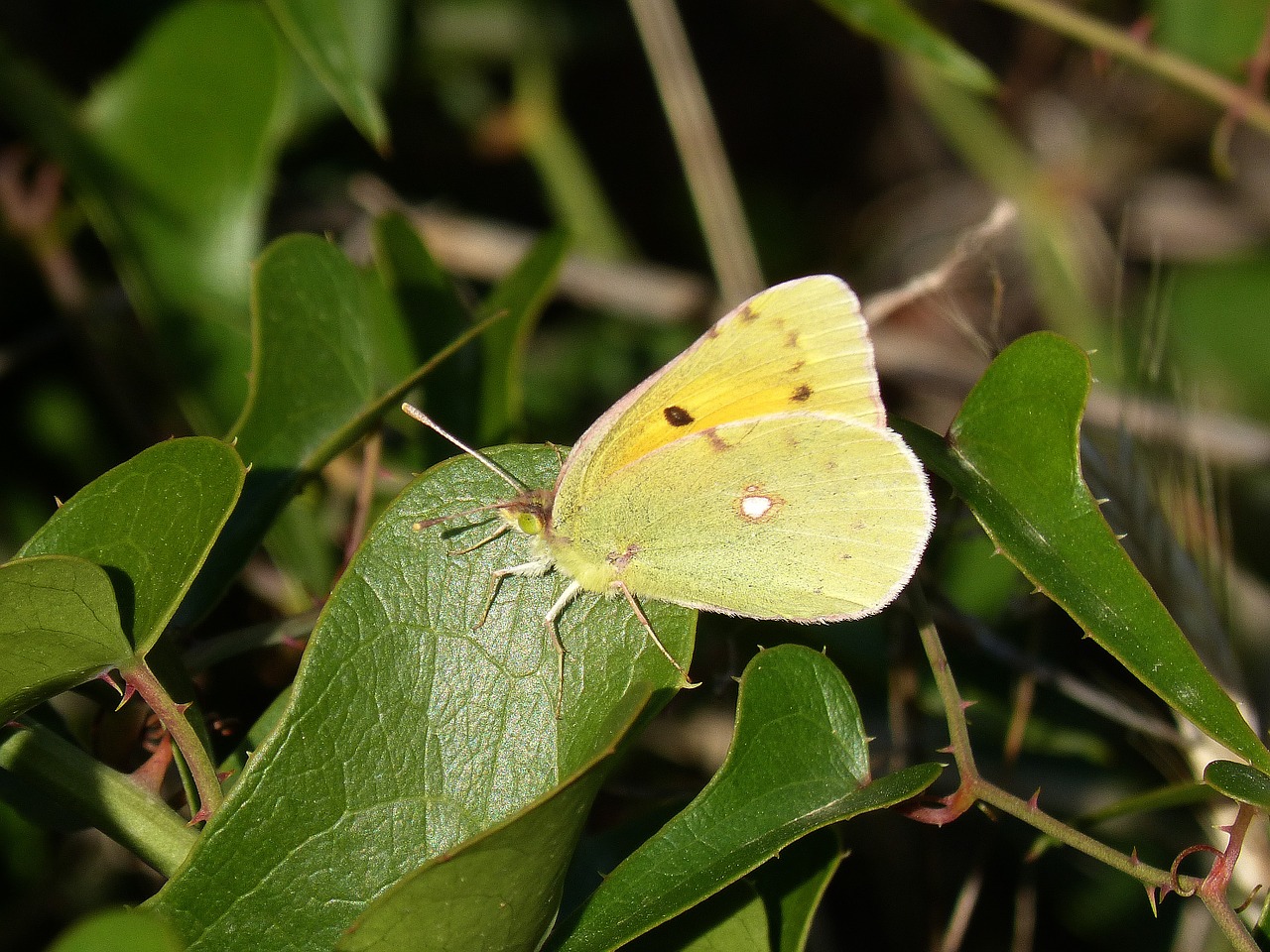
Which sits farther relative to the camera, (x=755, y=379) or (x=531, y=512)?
(x=755, y=379)

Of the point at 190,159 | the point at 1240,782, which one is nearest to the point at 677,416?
the point at 1240,782

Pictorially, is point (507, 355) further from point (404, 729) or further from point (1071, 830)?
point (1071, 830)

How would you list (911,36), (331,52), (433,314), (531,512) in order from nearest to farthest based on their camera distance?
(531,512) → (433,314) → (331,52) → (911,36)

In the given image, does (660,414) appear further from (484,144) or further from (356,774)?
(484,144)

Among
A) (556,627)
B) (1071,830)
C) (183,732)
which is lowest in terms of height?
(1071,830)

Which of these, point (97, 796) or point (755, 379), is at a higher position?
point (97, 796)

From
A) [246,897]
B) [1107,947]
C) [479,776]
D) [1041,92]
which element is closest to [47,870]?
[246,897]

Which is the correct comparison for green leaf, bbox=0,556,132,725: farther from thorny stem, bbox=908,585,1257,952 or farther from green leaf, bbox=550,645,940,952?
thorny stem, bbox=908,585,1257,952
